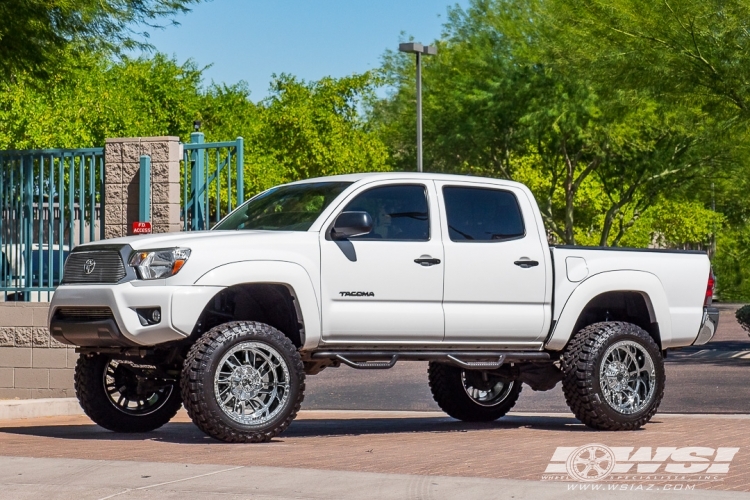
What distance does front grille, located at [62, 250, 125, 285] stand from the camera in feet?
33.5

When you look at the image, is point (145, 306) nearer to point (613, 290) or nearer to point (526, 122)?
point (613, 290)

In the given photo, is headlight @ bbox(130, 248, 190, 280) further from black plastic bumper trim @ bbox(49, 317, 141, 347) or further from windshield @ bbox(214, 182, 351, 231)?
windshield @ bbox(214, 182, 351, 231)

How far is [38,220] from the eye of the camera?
15.5 m

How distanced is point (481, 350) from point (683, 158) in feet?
107

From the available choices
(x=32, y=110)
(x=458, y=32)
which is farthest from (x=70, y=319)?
(x=32, y=110)

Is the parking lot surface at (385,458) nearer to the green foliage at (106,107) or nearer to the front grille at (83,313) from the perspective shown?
the front grille at (83,313)

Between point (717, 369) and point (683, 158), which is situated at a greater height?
point (683, 158)

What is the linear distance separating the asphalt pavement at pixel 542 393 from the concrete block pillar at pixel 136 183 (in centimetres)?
281

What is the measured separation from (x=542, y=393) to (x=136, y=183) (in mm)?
5911

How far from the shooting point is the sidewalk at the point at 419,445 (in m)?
8.62

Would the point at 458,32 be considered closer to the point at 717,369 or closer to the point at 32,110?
the point at 32,110

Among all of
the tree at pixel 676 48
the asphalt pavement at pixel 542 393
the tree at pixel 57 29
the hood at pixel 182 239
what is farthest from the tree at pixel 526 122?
the hood at pixel 182 239

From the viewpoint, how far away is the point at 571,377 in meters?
11.6

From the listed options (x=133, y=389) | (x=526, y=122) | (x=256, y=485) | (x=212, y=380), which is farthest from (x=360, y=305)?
(x=526, y=122)
